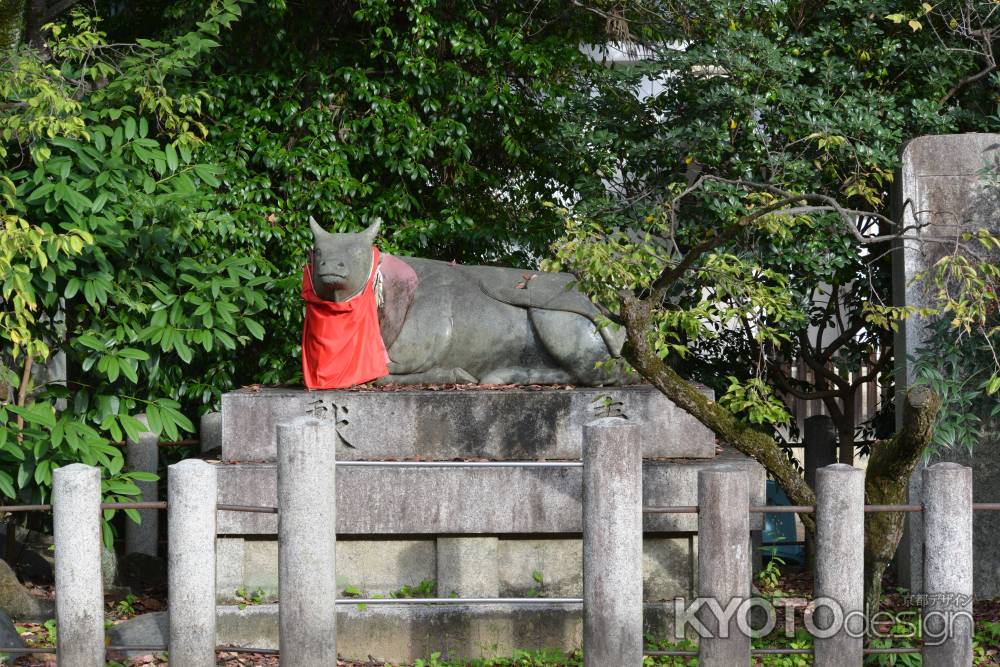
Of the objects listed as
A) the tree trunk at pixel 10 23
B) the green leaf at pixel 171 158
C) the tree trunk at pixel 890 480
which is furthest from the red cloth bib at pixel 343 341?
the tree trunk at pixel 890 480

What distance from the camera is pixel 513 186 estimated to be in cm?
994

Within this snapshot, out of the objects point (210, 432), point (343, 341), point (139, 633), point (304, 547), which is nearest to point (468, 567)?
point (343, 341)

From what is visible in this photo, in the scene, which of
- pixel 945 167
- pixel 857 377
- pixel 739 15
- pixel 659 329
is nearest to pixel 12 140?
pixel 659 329

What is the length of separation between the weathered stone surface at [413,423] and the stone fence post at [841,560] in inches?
77.5

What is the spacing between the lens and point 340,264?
22.9 ft

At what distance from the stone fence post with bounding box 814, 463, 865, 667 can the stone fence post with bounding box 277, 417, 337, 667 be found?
2.21 metres

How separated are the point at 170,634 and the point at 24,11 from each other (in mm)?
5056

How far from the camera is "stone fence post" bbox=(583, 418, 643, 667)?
522cm

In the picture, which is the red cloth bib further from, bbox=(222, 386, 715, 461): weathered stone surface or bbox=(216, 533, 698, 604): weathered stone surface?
bbox=(216, 533, 698, 604): weathered stone surface

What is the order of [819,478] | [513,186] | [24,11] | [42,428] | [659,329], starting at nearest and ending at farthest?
[819,478] → [659,329] → [42,428] → [24,11] → [513,186]

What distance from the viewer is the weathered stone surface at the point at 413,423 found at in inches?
276

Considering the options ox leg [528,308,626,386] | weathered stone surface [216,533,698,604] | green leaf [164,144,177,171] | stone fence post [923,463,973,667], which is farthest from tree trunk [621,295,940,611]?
green leaf [164,144,177,171]

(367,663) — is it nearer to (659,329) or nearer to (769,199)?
(659,329)
